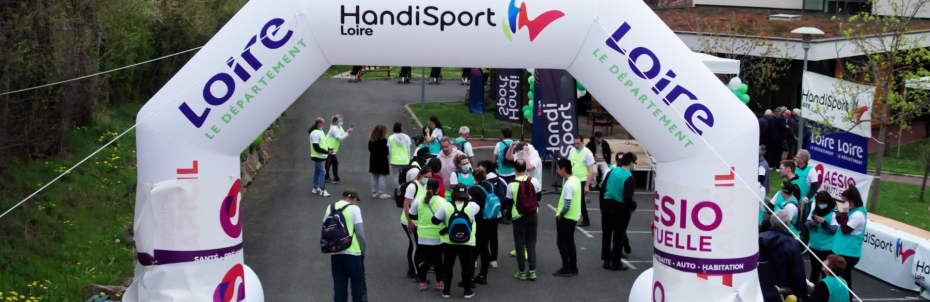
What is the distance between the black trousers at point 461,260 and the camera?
10516 mm

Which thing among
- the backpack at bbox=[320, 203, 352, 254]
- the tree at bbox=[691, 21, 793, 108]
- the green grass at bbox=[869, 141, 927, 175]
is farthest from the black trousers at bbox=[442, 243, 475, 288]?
the tree at bbox=[691, 21, 793, 108]

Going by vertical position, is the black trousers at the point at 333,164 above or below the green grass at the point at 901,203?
above

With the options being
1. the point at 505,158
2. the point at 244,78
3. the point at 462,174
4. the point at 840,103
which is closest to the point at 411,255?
the point at 462,174

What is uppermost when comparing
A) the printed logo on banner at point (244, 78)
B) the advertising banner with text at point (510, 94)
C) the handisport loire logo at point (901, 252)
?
the printed logo on banner at point (244, 78)

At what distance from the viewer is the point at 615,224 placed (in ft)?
38.7

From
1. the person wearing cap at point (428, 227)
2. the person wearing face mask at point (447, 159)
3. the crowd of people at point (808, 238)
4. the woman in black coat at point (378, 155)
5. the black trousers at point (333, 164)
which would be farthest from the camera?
the black trousers at point (333, 164)

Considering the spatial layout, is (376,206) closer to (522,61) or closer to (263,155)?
(263,155)

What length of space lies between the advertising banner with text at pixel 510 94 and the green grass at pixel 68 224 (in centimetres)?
761

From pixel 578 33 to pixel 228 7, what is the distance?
18.1 metres

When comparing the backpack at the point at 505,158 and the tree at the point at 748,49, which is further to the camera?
the tree at the point at 748,49

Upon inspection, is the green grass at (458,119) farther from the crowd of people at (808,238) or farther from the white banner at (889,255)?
the white banner at (889,255)

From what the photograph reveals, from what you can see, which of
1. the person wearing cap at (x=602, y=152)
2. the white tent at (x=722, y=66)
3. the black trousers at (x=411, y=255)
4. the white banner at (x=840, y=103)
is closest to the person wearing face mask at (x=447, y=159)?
the black trousers at (x=411, y=255)

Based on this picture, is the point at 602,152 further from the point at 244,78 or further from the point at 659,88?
the point at 244,78

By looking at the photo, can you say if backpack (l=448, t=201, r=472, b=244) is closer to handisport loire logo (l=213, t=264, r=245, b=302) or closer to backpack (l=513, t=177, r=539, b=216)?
backpack (l=513, t=177, r=539, b=216)
